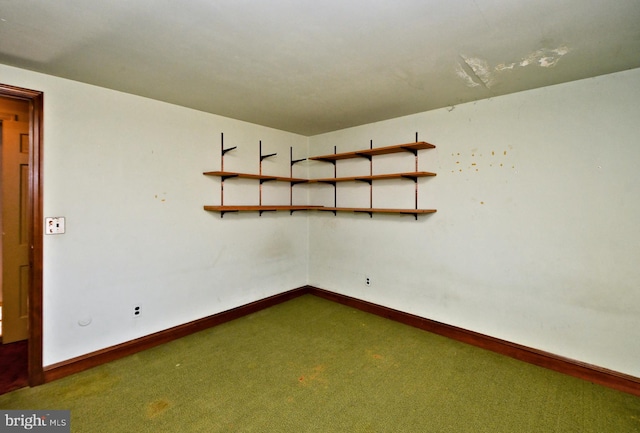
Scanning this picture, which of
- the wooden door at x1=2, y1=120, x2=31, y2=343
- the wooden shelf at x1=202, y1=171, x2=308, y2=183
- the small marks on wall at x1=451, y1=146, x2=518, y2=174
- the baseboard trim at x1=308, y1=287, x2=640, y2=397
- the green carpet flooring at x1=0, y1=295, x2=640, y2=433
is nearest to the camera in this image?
the green carpet flooring at x1=0, y1=295, x2=640, y2=433

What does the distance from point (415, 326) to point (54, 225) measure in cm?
369

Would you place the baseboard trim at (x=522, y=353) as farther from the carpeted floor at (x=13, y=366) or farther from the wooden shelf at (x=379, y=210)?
the carpeted floor at (x=13, y=366)

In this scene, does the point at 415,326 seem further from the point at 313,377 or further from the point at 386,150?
the point at 386,150

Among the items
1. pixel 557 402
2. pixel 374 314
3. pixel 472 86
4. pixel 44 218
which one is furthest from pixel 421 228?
pixel 44 218

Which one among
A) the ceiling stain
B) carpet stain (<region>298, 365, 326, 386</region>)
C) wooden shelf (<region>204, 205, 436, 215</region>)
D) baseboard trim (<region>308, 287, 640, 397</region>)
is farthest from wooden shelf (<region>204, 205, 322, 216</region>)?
the ceiling stain

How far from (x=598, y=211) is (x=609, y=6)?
5.18 ft

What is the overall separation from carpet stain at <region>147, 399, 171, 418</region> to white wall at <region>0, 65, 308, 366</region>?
0.98m

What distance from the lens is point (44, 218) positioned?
2.35m

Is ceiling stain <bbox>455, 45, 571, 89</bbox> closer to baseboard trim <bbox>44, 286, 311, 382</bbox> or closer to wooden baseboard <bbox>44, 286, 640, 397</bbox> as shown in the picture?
wooden baseboard <bbox>44, 286, 640, 397</bbox>

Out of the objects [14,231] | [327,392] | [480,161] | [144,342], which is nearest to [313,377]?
[327,392]

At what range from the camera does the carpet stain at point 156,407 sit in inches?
78.7

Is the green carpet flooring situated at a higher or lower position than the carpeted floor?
lower

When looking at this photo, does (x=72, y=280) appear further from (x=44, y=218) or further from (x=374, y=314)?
(x=374, y=314)

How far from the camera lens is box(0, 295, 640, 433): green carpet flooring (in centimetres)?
192
